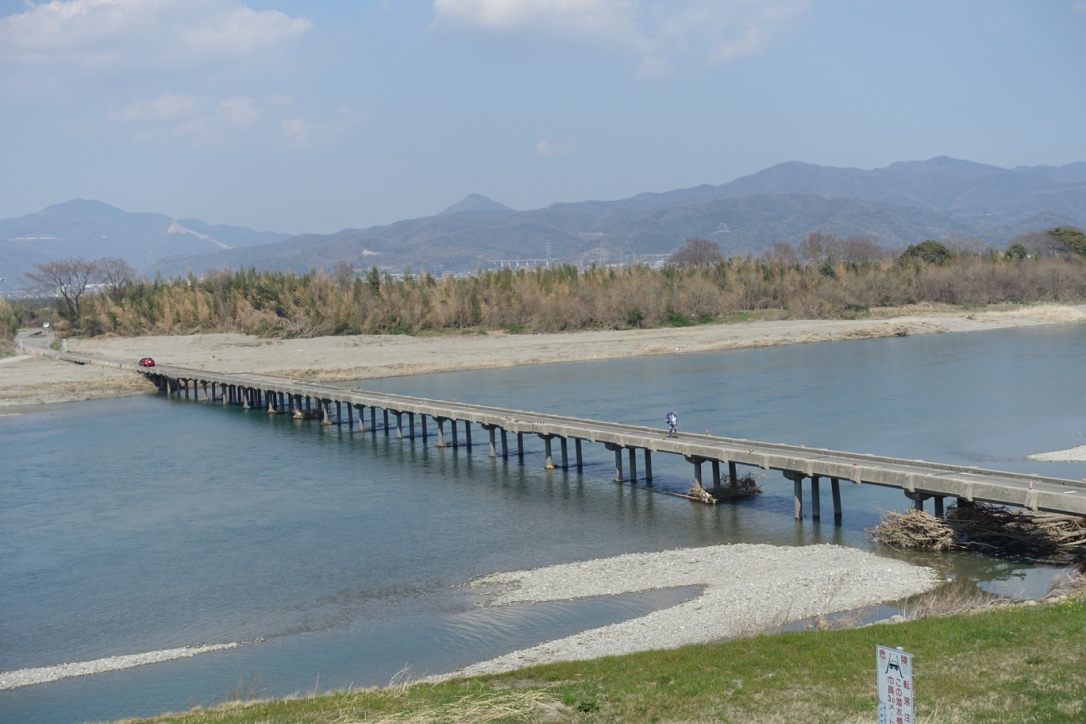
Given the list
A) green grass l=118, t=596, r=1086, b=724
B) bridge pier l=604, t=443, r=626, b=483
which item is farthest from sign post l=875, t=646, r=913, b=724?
bridge pier l=604, t=443, r=626, b=483

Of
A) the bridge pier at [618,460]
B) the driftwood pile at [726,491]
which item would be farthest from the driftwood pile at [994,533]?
the bridge pier at [618,460]

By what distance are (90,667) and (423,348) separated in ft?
243

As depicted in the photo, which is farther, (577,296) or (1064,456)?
(577,296)

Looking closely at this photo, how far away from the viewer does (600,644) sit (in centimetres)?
1909

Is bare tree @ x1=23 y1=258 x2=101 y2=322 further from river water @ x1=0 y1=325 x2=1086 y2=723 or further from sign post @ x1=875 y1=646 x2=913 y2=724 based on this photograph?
sign post @ x1=875 y1=646 x2=913 y2=724

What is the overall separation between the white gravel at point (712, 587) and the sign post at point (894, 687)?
9.52 m

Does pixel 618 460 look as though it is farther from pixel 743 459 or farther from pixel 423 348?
pixel 423 348

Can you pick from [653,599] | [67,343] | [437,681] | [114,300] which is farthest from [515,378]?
[114,300]

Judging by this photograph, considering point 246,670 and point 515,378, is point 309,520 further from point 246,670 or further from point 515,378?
point 515,378

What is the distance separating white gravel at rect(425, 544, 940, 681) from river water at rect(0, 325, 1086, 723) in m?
0.79

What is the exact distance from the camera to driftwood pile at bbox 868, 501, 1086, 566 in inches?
897

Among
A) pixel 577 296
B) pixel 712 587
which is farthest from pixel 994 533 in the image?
pixel 577 296

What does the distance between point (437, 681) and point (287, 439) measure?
36756 millimetres

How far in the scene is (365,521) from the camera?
32.2 metres
